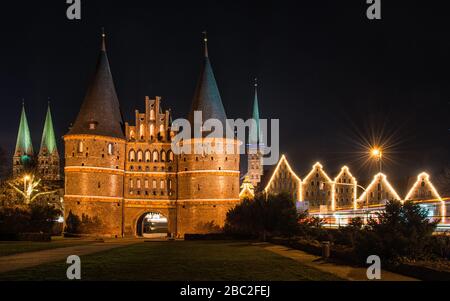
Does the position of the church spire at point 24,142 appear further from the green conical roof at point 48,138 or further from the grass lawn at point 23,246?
the grass lawn at point 23,246

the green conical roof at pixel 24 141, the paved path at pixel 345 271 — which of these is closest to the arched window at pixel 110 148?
the paved path at pixel 345 271

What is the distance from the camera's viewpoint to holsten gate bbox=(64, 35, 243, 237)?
61.2m

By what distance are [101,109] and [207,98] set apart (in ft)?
37.9

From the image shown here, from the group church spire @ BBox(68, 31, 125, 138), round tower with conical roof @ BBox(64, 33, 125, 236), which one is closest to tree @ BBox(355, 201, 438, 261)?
round tower with conical roof @ BBox(64, 33, 125, 236)

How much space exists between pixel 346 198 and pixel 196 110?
23212mm

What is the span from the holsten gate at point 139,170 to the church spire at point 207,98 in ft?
0.36

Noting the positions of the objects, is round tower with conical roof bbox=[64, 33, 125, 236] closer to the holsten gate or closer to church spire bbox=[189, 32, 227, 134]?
the holsten gate

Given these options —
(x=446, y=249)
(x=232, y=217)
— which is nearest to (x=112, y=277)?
(x=446, y=249)

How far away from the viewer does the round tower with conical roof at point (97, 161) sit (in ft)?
199

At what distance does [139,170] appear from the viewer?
65.9 m
